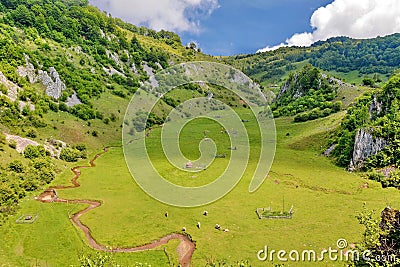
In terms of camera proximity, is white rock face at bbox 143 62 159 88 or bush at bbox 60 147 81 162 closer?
bush at bbox 60 147 81 162

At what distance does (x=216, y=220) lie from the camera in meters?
44.3

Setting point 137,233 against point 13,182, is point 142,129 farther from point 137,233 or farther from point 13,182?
point 137,233

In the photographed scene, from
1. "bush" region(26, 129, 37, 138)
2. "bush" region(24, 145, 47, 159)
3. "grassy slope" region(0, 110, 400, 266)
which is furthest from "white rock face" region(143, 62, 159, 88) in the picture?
"grassy slope" region(0, 110, 400, 266)

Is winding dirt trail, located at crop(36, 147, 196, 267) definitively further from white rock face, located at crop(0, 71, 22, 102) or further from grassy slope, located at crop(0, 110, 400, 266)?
white rock face, located at crop(0, 71, 22, 102)

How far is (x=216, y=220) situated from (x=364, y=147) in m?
41.7

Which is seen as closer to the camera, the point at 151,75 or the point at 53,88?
the point at 53,88

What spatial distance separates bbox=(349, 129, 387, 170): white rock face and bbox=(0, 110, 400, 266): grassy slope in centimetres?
377

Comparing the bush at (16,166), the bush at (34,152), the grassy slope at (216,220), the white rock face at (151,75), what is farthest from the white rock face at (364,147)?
the white rock face at (151,75)

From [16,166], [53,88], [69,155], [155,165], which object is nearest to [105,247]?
[16,166]

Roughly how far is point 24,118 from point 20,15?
96.0 m

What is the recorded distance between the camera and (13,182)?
5491 cm

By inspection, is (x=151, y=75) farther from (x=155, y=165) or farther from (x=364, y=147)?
(x=364, y=147)

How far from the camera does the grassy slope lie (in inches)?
1448

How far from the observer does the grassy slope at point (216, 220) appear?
3678 centimetres
